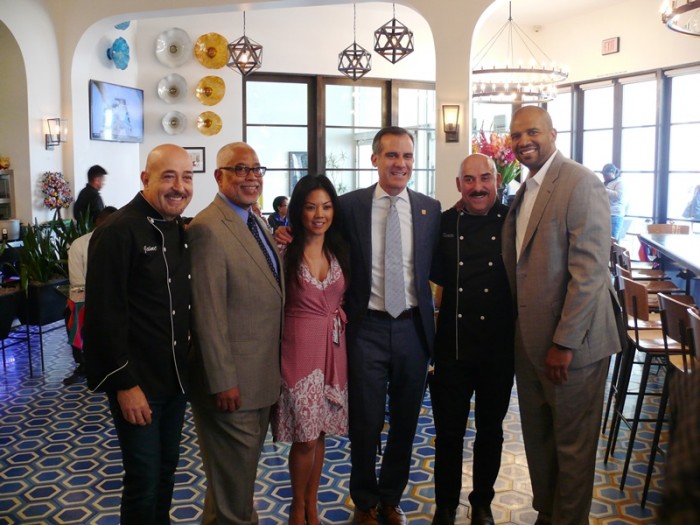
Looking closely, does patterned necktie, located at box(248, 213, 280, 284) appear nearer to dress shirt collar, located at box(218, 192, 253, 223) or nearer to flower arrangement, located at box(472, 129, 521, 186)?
dress shirt collar, located at box(218, 192, 253, 223)

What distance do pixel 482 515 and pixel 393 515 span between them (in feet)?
1.32

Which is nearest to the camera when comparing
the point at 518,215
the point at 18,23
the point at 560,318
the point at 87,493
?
the point at 560,318

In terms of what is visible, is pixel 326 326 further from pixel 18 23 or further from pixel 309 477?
pixel 18 23

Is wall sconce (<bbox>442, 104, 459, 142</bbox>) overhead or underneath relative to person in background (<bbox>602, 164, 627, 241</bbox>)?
overhead

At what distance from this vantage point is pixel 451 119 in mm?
6523

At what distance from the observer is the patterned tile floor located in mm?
3223

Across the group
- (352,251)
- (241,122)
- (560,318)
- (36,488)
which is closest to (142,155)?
(241,122)

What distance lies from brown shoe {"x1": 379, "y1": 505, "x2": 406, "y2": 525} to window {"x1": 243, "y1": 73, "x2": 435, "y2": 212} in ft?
27.5

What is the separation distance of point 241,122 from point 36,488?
25.8 ft

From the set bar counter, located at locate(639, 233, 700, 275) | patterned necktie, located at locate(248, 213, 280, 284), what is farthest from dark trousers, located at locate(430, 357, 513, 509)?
bar counter, located at locate(639, 233, 700, 275)

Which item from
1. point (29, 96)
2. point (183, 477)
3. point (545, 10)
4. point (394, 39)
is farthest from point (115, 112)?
point (183, 477)

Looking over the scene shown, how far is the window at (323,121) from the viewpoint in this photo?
10.9m

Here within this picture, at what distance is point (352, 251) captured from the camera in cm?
292

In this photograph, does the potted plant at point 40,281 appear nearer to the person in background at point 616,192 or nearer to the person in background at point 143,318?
the person in background at point 143,318
